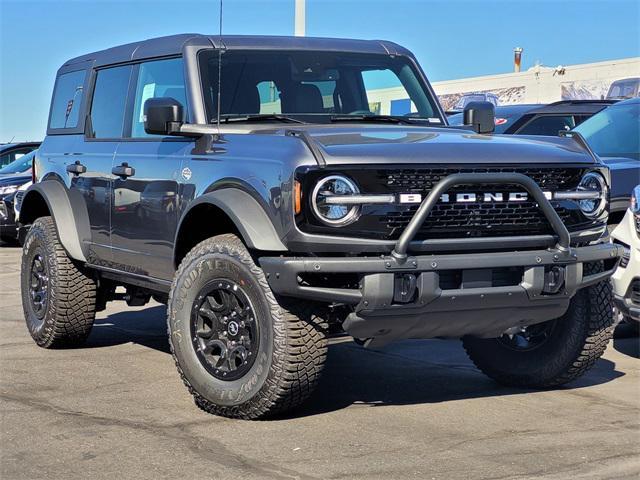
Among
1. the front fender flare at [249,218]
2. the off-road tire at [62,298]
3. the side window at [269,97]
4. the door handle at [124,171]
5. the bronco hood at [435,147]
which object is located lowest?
the off-road tire at [62,298]

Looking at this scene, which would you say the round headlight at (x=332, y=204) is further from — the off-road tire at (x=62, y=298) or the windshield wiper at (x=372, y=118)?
the off-road tire at (x=62, y=298)

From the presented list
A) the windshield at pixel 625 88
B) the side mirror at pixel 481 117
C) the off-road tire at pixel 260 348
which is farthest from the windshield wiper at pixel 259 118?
the windshield at pixel 625 88

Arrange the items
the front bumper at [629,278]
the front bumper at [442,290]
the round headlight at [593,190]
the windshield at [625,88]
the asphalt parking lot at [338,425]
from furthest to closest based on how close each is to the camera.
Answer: the windshield at [625,88], the front bumper at [629,278], the round headlight at [593,190], the front bumper at [442,290], the asphalt parking lot at [338,425]

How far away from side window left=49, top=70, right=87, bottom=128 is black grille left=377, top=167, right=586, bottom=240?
3588 mm

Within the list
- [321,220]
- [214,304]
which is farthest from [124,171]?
[321,220]

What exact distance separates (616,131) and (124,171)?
15.2 feet

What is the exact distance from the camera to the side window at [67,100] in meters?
8.36

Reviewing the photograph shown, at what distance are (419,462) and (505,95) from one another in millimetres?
36659

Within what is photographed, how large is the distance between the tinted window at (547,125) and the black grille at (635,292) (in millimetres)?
4700

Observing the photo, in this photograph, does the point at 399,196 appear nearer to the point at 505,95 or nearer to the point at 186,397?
the point at 186,397

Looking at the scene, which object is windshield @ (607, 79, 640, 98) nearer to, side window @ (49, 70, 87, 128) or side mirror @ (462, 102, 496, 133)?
side window @ (49, 70, 87, 128)

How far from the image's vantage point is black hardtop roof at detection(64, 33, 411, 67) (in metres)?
7.00

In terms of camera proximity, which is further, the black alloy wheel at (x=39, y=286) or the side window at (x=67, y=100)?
the side window at (x=67, y=100)

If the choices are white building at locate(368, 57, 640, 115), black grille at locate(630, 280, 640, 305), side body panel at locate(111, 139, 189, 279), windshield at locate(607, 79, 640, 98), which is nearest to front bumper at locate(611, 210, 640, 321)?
black grille at locate(630, 280, 640, 305)
